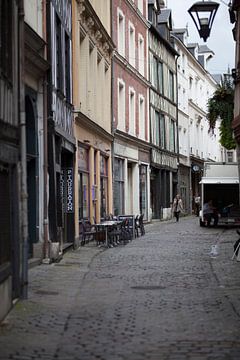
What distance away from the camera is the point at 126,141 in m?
35.8

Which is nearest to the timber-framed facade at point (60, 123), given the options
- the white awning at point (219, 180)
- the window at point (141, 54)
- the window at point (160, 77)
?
the white awning at point (219, 180)

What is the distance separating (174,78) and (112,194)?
21.8 m

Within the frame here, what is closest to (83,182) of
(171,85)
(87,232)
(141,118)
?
(87,232)

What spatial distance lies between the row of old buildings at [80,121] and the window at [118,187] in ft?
0.16

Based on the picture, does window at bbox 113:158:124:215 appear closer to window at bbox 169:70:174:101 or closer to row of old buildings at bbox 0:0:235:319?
row of old buildings at bbox 0:0:235:319

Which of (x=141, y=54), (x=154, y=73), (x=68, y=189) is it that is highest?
(x=141, y=54)

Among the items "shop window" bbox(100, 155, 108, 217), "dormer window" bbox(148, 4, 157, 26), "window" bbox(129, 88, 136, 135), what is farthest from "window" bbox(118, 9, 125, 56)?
"dormer window" bbox(148, 4, 157, 26)

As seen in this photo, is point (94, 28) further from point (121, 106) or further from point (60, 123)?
point (121, 106)

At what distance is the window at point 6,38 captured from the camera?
34.7 feet

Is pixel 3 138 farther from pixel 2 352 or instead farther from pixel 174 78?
pixel 174 78

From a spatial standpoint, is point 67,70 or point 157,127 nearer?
point 67,70

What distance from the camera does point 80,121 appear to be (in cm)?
2352

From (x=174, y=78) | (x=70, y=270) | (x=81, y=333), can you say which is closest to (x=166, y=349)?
(x=81, y=333)

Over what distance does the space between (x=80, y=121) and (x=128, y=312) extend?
13.3 meters
